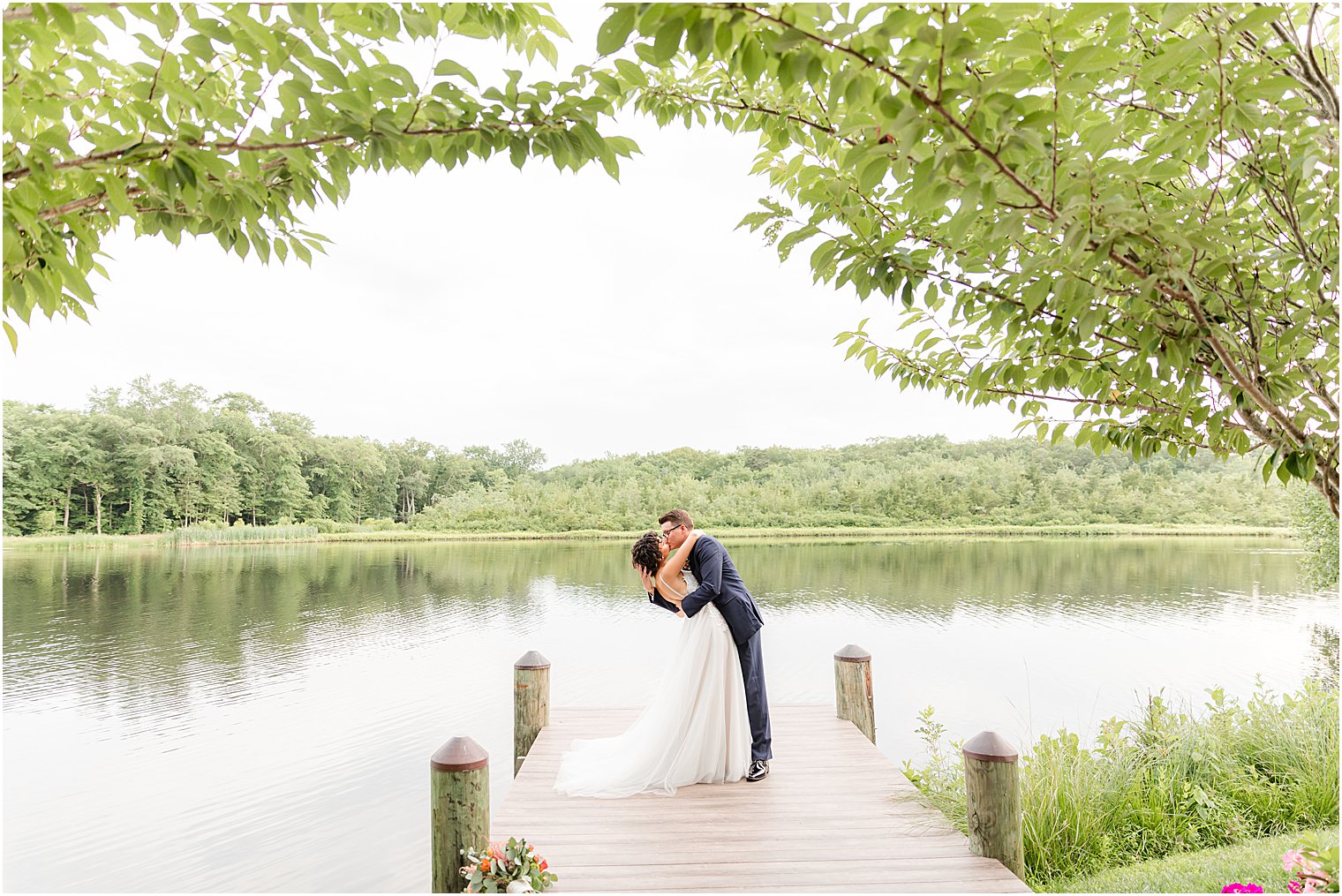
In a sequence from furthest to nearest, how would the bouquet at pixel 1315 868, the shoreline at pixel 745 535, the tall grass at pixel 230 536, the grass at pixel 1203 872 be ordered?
the tall grass at pixel 230 536 → the shoreline at pixel 745 535 → the grass at pixel 1203 872 → the bouquet at pixel 1315 868

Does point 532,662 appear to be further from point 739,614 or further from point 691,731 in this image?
point 739,614

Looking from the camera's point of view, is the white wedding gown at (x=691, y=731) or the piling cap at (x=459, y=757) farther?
the white wedding gown at (x=691, y=731)

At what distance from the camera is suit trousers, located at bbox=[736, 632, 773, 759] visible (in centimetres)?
450

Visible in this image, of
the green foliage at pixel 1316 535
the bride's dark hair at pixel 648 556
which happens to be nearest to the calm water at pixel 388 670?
the green foliage at pixel 1316 535

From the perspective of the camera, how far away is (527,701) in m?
5.34

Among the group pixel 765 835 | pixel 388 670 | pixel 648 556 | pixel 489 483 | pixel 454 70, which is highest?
pixel 454 70

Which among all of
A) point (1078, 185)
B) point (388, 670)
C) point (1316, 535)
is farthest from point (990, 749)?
point (1316, 535)

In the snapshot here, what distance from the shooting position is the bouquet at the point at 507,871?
3010 millimetres

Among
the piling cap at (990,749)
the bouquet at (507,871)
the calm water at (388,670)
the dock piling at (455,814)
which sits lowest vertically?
the calm water at (388,670)

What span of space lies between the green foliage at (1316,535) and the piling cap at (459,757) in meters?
11.7

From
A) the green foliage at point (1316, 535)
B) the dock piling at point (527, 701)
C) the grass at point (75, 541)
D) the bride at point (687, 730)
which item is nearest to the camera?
the bride at point (687, 730)

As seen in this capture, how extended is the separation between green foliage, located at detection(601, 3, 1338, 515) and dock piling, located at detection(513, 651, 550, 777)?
403cm

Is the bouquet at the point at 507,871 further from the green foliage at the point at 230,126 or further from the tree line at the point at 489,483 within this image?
the tree line at the point at 489,483

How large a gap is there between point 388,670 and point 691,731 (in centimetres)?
894
